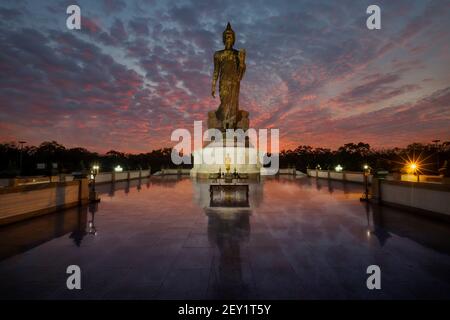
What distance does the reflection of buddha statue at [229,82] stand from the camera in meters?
28.4

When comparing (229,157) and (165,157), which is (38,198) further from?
(165,157)

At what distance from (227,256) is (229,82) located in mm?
26391

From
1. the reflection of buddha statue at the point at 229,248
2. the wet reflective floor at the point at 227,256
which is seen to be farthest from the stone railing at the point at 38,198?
the reflection of buddha statue at the point at 229,248

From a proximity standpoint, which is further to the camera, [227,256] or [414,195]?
[414,195]

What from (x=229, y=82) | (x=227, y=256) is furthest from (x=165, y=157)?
(x=227, y=256)

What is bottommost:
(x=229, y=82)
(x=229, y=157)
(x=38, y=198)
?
(x=38, y=198)

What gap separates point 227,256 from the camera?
4.68 metres

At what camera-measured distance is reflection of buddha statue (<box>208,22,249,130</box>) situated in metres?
28.4

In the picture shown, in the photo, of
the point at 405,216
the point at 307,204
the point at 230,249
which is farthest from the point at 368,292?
the point at 307,204

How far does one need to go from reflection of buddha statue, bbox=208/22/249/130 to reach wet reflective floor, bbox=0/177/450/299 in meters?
22.1

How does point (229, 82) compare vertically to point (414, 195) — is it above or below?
above

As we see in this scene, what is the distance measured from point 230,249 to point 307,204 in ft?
21.6

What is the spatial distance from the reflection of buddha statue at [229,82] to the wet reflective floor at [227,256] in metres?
22.1

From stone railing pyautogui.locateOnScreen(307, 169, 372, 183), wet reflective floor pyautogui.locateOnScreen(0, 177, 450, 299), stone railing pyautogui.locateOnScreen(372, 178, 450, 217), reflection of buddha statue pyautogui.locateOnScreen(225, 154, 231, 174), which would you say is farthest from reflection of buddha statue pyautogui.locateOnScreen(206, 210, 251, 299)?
stone railing pyautogui.locateOnScreen(307, 169, 372, 183)
